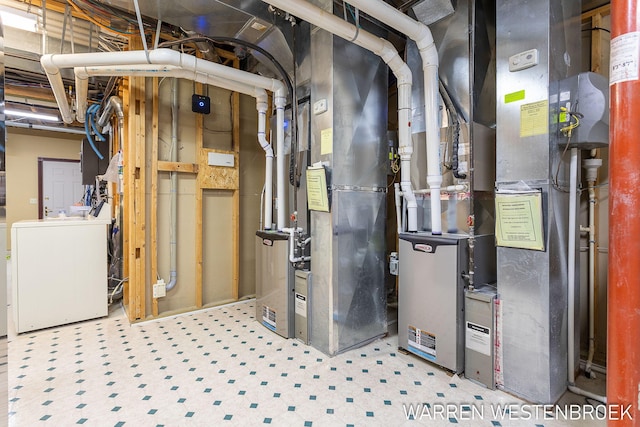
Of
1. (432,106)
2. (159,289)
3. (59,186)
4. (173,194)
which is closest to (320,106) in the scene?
(432,106)

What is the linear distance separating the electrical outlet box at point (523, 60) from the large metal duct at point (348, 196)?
115 cm

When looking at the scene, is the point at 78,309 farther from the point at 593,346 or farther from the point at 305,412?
the point at 593,346

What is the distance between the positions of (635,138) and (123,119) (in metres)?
4.29

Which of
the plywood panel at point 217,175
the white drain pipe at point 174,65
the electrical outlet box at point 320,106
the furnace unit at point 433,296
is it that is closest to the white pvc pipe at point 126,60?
the white drain pipe at point 174,65

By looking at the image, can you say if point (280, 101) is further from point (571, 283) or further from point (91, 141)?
point (91, 141)

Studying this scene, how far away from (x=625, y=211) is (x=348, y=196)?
1.75m

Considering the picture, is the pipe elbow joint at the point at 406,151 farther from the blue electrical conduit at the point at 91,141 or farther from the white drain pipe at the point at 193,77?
the blue electrical conduit at the point at 91,141

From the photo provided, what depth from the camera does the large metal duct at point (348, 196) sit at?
2662 mm

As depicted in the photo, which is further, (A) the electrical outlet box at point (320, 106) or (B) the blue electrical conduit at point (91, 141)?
(B) the blue electrical conduit at point (91, 141)

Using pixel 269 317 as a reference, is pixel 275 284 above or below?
above

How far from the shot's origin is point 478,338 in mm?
2195

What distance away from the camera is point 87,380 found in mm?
2271

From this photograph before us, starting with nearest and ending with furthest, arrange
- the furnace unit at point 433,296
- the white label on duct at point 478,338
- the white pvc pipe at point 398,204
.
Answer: the white label on duct at point 478,338
the furnace unit at point 433,296
the white pvc pipe at point 398,204

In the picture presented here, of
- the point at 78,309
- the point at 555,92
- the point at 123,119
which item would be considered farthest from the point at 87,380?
the point at 555,92
